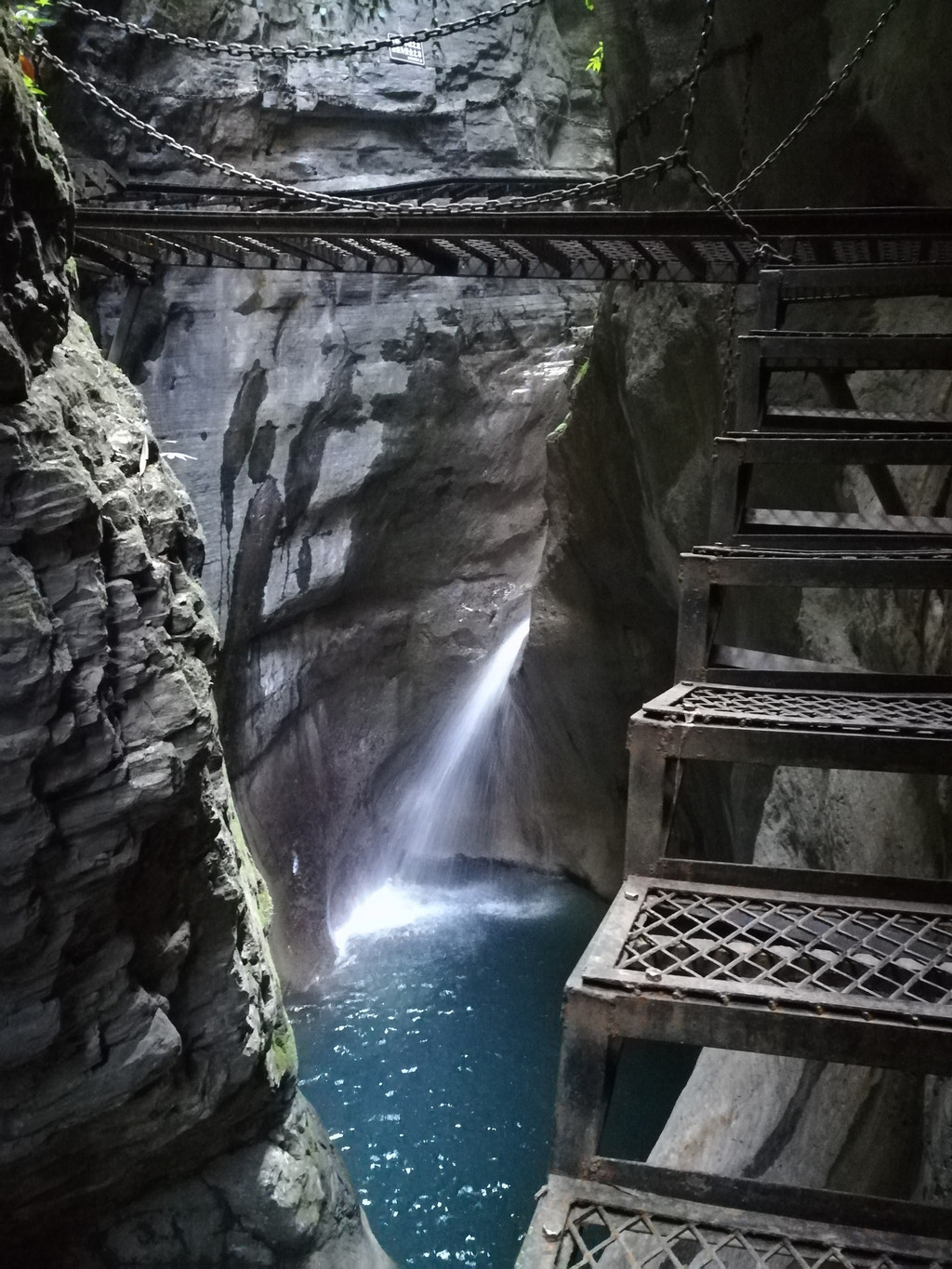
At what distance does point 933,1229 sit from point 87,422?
5.81 metres

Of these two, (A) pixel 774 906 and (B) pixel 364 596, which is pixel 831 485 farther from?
(B) pixel 364 596

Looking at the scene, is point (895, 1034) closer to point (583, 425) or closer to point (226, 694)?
point (583, 425)

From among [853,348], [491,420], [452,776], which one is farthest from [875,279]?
[452,776]

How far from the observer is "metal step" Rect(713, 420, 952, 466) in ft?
13.7

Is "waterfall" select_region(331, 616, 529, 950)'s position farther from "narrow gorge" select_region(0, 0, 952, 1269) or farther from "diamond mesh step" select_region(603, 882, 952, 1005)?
"diamond mesh step" select_region(603, 882, 952, 1005)

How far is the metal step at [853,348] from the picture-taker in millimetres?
4574

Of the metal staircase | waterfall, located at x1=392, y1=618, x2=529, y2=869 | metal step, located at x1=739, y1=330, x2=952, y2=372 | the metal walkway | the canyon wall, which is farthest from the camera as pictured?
waterfall, located at x1=392, y1=618, x2=529, y2=869

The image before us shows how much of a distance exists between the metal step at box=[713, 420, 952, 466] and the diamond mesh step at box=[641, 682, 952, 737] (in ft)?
3.42

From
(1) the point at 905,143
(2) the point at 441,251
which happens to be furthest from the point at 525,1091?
(1) the point at 905,143

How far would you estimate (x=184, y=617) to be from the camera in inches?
262

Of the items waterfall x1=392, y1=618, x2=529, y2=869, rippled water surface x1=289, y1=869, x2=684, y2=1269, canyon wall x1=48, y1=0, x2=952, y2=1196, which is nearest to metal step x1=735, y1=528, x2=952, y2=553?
canyon wall x1=48, y1=0, x2=952, y2=1196

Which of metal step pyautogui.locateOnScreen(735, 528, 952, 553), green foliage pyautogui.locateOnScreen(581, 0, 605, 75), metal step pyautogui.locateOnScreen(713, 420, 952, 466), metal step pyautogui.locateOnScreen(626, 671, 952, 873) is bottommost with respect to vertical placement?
metal step pyautogui.locateOnScreen(626, 671, 952, 873)

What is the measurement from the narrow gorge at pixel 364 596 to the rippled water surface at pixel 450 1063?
0.08m

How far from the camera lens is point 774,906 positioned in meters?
3.13
